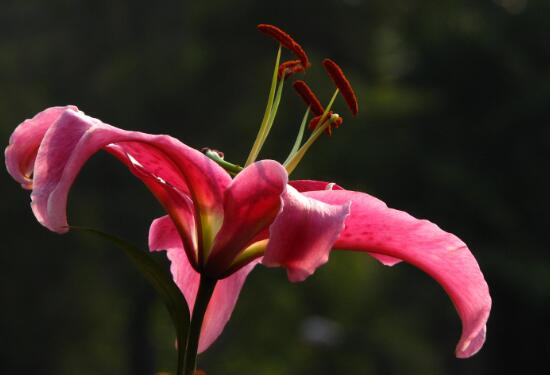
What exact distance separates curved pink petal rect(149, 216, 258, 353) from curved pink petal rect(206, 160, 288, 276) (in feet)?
0.39

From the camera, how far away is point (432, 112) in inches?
615

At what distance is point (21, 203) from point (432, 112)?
17.4 feet

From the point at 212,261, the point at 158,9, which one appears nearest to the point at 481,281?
the point at 212,261

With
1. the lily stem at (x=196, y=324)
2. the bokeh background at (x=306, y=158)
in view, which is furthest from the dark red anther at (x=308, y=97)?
the bokeh background at (x=306, y=158)

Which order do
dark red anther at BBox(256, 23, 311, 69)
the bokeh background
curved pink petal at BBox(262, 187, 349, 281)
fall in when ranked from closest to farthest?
curved pink petal at BBox(262, 187, 349, 281) → dark red anther at BBox(256, 23, 311, 69) → the bokeh background

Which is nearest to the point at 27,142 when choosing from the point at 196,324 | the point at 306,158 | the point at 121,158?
the point at 121,158

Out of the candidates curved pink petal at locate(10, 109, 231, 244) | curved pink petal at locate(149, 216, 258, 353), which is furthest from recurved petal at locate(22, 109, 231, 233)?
curved pink petal at locate(149, 216, 258, 353)

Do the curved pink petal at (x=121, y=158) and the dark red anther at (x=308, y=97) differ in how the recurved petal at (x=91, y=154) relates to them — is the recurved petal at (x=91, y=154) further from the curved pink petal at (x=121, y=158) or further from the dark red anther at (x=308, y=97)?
the dark red anther at (x=308, y=97)

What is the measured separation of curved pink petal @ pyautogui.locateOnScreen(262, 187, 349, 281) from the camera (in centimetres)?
66

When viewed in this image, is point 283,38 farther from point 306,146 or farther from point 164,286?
point 164,286

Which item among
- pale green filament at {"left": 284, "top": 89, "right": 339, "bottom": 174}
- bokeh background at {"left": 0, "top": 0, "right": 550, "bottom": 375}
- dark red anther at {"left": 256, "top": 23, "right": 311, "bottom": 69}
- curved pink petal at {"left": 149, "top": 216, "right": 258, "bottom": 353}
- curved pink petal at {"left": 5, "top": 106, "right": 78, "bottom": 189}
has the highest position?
dark red anther at {"left": 256, "top": 23, "right": 311, "bottom": 69}

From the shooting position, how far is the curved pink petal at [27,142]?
2.65 feet

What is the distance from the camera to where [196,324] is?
711mm

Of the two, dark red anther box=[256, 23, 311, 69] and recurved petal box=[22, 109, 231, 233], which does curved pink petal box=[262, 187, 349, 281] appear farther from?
dark red anther box=[256, 23, 311, 69]
